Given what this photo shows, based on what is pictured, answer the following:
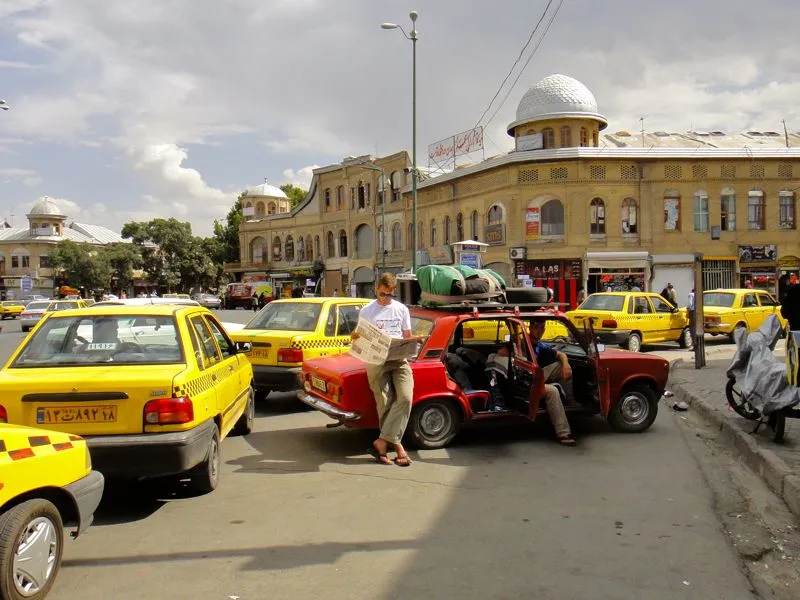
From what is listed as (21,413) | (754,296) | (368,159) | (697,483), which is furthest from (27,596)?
(368,159)

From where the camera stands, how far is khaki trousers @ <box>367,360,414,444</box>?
6.32 m

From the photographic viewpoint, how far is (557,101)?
34.8 m

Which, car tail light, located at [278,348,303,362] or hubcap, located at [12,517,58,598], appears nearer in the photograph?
hubcap, located at [12,517,58,598]

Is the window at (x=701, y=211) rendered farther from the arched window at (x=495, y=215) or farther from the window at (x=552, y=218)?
the arched window at (x=495, y=215)

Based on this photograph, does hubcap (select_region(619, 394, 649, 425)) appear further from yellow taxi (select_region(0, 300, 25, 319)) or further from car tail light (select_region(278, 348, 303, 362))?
yellow taxi (select_region(0, 300, 25, 319))

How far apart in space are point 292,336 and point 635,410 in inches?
Result: 172

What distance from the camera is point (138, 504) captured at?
5.20 m

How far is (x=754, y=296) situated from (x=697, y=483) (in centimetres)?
1455

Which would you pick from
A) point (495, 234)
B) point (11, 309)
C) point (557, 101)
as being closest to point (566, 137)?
point (557, 101)

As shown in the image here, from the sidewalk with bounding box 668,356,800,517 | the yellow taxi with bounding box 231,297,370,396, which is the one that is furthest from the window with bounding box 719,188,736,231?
the yellow taxi with bounding box 231,297,370,396

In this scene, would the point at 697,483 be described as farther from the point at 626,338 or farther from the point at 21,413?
the point at 626,338

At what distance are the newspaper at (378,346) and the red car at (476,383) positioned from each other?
359 mm

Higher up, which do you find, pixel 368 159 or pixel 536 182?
pixel 368 159

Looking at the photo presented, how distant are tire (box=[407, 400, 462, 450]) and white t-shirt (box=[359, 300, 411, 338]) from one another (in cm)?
86
